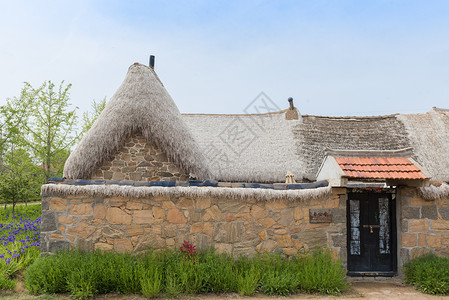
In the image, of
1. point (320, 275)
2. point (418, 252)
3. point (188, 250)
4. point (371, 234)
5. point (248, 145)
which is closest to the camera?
point (320, 275)

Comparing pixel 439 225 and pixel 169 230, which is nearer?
pixel 169 230

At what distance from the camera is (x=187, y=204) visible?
17.7ft

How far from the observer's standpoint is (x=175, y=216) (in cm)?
539

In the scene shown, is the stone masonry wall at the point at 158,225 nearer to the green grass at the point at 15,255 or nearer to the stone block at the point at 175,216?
the stone block at the point at 175,216

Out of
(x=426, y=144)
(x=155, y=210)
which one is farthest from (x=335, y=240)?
(x=426, y=144)

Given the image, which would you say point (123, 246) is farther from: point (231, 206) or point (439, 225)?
point (439, 225)

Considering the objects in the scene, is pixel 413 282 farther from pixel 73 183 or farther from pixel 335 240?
pixel 73 183

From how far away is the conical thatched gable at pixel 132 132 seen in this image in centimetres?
762

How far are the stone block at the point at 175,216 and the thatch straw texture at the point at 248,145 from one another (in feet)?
15.6

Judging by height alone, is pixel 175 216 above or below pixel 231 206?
below

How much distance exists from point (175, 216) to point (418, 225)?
4071 mm

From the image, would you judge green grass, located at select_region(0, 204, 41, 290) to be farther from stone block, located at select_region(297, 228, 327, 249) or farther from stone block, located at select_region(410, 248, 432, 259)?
stone block, located at select_region(410, 248, 432, 259)

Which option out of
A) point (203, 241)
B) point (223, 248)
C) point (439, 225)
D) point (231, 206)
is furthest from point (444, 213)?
point (203, 241)

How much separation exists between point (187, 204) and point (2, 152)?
13.8 metres
